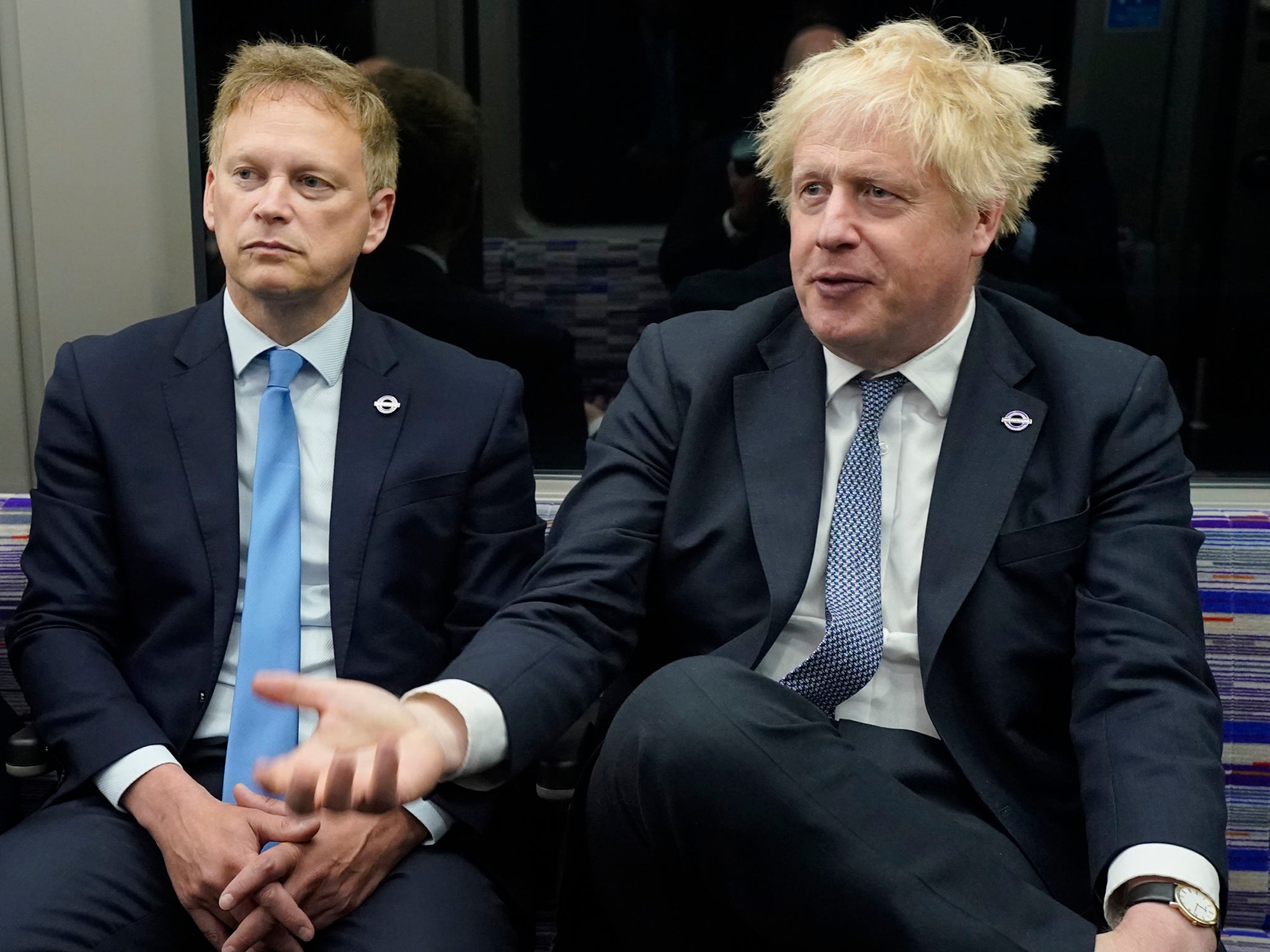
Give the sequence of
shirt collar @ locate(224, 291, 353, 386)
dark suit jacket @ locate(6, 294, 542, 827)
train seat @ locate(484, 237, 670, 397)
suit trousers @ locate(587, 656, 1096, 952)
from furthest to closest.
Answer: train seat @ locate(484, 237, 670, 397) < shirt collar @ locate(224, 291, 353, 386) < dark suit jacket @ locate(6, 294, 542, 827) < suit trousers @ locate(587, 656, 1096, 952)

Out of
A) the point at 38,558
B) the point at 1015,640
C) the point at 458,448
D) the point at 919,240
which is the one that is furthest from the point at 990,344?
the point at 38,558

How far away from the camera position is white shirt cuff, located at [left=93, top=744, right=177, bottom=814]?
1714 millimetres

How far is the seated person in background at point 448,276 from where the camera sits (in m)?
2.37

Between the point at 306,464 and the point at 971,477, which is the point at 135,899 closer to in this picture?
the point at 306,464

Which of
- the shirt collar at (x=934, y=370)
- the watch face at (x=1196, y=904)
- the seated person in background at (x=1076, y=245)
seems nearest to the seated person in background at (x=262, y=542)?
the shirt collar at (x=934, y=370)

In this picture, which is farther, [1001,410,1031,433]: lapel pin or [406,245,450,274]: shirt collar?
[406,245,450,274]: shirt collar

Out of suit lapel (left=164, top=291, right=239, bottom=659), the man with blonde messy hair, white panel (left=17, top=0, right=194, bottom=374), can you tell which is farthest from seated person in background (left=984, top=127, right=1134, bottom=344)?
white panel (left=17, top=0, right=194, bottom=374)

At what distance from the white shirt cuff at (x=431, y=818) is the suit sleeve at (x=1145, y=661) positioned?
0.80 meters

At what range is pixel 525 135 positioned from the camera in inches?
92.7

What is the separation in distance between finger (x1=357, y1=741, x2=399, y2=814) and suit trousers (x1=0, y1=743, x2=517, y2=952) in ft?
1.41

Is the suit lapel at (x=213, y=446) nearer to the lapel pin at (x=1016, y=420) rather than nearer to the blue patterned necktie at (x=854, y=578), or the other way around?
the blue patterned necktie at (x=854, y=578)

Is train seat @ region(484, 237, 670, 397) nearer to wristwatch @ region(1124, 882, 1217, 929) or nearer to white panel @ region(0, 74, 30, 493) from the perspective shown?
white panel @ region(0, 74, 30, 493)

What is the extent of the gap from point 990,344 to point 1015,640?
41 cm

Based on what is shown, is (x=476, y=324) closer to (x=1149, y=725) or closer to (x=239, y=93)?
(x=239, y=93)
